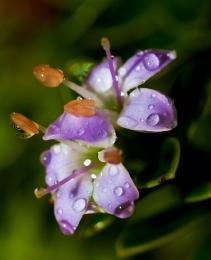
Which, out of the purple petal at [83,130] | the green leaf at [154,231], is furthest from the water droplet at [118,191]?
the green leaf at [154,231]

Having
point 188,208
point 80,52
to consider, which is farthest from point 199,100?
point 80,52

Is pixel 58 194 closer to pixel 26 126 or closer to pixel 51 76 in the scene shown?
pixel 26 126

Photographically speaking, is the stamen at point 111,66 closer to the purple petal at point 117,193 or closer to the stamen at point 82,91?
the stamen at point 82,91

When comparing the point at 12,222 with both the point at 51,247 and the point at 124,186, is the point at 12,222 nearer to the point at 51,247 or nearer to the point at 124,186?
the point at 51,247

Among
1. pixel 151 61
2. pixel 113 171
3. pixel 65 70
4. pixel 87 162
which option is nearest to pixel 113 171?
pixel 113 171

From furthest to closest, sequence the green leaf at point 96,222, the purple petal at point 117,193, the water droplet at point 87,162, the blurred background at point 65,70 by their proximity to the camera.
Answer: the blurred background at point 65,70 < the green leaf at point 96,222 < the water droplet at point 87,162 < the purple petal at point 117,193
